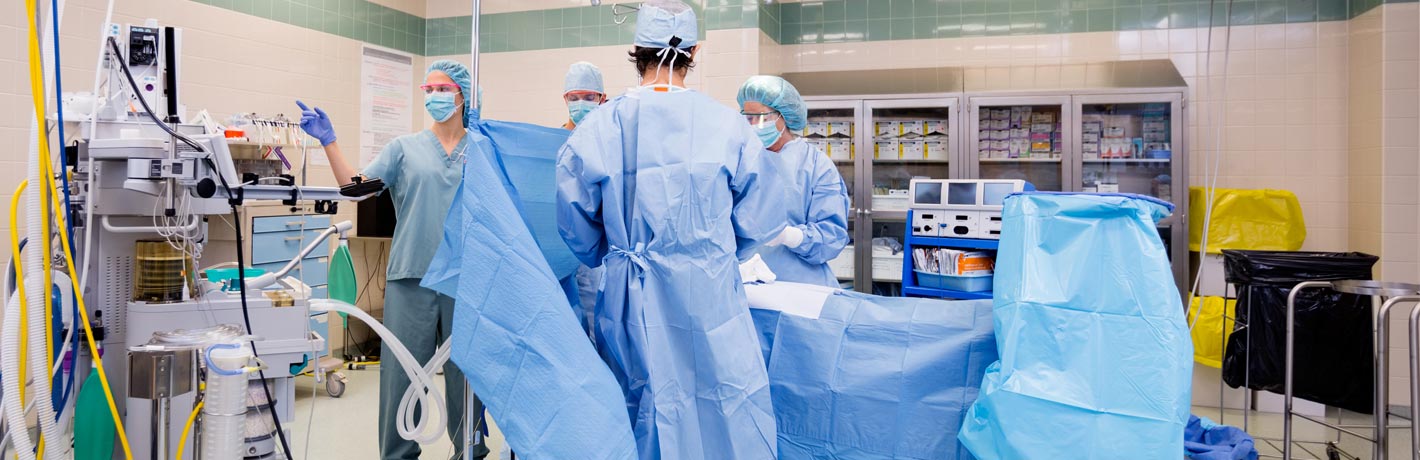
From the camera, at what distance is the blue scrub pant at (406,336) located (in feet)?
8.87

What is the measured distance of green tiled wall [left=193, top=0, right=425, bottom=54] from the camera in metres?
4.57

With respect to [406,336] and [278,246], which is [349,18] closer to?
[278,246]

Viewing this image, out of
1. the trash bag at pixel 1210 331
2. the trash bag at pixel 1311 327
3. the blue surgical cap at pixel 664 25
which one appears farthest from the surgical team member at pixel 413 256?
the trash bag at pixel 1210 331

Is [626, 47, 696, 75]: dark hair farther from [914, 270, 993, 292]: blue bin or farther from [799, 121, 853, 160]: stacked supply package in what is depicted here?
[799, 121, 853, 160]: stacked supply package

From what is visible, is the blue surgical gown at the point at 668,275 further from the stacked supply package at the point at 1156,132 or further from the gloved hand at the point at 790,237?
the stacked supply package at the point at 1156,132

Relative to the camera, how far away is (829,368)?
206 centimetres

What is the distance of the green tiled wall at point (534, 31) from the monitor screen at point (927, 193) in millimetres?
1489

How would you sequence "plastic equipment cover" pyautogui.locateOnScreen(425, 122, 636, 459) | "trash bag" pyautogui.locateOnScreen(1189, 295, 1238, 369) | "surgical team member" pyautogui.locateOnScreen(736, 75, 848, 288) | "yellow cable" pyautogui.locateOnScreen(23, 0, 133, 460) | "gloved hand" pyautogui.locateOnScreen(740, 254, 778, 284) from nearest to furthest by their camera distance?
"yellow cable" pyautogui.locateOnScreen(23, 0, 133, 460)
"plastic equipment cover" pyautogui.locateOnScreen(425, 122, 636, 459)
"gloved hand" pyautogui.locateOnScreen(740, 254, 778, 284)
"surgical team member" pyautogui.locateOnScreen(736, 75, 848, 288)
"trash bag" pyautogui.locateOnScreen(1189, 295, 1238, 369)

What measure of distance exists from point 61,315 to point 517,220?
105cm

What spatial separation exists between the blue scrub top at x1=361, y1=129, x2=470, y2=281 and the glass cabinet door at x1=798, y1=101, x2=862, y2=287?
8.31ft

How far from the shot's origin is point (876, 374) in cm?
202

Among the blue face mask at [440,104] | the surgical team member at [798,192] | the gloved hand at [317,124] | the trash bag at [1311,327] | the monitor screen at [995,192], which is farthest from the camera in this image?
the monitor screen at [995,192]

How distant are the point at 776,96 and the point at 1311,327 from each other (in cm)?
215

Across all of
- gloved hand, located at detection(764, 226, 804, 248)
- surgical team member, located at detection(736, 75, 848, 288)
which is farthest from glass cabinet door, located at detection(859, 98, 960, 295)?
gloved hand, located at detection(764, 226, 804, 248)
